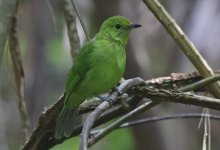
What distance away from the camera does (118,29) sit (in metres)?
3.59

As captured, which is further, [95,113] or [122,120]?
[122,120]

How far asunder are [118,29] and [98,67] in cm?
33

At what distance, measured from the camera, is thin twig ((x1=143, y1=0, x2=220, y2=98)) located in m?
2.64

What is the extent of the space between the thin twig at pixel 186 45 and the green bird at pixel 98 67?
0.56 metres

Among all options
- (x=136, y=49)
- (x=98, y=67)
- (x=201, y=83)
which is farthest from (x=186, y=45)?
(x=136, y=49)

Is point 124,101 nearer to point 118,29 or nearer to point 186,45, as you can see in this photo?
point 186,45

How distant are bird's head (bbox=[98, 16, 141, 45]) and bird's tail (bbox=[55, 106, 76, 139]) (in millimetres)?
527

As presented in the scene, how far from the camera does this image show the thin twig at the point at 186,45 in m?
2.64

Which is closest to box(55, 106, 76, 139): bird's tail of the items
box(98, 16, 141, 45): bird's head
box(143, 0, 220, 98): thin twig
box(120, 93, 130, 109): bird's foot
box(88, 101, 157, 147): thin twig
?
box(88, 101, 157, 147): thin twig

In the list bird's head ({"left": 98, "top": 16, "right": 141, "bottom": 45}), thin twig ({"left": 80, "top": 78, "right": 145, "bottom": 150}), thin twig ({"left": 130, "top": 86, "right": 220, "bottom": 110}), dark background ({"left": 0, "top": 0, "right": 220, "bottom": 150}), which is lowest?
dark background ({"left": 0, "top": 0, "right": 220, "bottom": 150})

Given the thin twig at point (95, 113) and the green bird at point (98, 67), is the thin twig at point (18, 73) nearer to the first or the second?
the green bird at point (98, 67)

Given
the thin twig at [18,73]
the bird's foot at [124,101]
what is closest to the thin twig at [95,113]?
the bird's foot at [124,101]

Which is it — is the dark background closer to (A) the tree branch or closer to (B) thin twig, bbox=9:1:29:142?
(B) thin twig, bbox=9:1:29:142

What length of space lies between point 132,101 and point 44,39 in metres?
4.28
